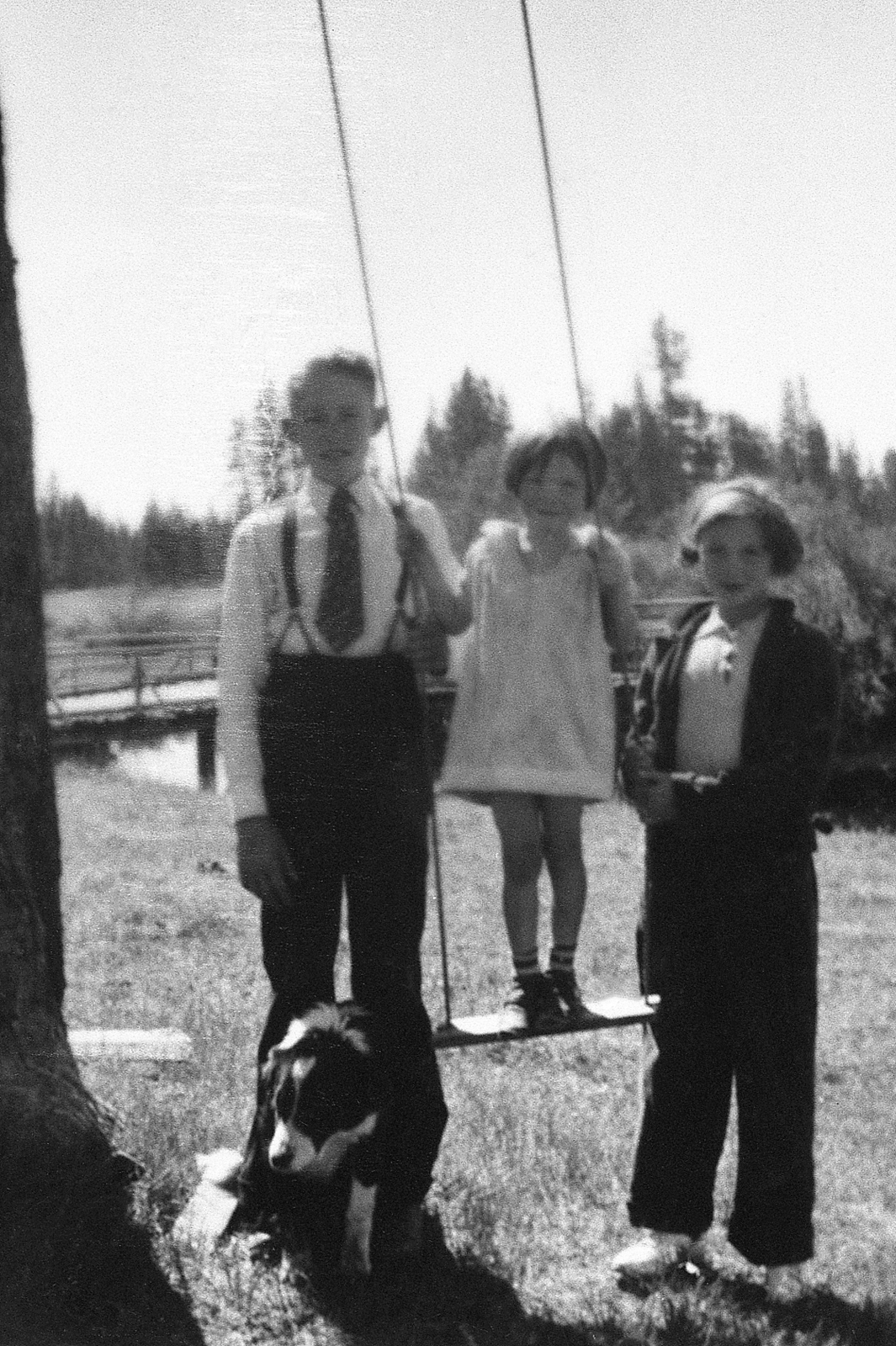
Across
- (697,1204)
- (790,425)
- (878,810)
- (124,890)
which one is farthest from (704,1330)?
(878,810)

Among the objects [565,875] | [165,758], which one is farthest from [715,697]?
[165,758]

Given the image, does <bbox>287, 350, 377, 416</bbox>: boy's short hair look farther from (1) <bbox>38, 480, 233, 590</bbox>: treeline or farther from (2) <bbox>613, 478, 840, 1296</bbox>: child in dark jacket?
(2) <bbox>613, 478, 840, 1296</bbox>: child in dark jacket

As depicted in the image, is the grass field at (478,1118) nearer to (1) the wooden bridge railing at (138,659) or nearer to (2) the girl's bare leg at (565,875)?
(2) the girl's bare leg at (565,875)

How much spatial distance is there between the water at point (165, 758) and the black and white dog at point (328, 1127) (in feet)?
3.50

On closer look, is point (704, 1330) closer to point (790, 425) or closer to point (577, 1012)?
point (577, 1012)

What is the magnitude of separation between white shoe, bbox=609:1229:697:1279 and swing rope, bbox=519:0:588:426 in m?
1.75

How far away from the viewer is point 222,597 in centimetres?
321

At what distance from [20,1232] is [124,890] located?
3.53 m

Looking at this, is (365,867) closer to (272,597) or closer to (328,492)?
(272,597)

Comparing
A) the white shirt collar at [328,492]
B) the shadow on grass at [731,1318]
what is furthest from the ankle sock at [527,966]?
the white shirt collar at [328,492]

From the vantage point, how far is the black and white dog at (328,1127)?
300cm

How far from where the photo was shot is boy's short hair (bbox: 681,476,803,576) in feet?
10.5

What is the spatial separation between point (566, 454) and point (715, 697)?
1.93 ft

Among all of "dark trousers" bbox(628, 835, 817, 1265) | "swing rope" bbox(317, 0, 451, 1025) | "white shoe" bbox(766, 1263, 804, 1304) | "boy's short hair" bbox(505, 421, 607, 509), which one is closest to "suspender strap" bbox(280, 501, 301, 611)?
"swing rope" bbox(317, 0, 451, 1025)
